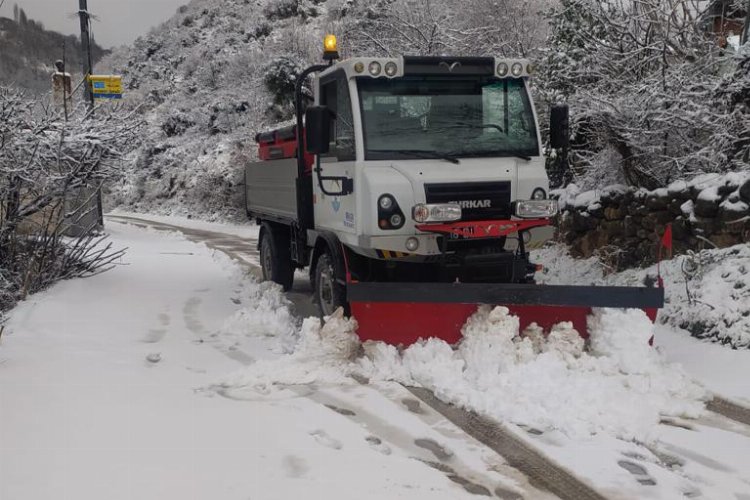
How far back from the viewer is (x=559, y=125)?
629 centimetres

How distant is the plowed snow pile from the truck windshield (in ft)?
4.97

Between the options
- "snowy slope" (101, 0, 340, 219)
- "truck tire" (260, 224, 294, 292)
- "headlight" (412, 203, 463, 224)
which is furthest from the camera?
"snowy slope" (101, 0, 340, 219)

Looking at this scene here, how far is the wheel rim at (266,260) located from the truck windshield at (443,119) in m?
3.85

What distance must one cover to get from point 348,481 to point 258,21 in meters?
47.4

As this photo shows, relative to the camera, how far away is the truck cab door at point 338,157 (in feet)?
19.1

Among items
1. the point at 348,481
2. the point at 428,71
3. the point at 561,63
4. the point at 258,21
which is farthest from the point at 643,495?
the point at 258,21

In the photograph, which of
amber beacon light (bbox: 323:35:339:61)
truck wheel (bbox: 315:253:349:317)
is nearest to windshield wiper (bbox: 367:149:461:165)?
truck wheel (bbox: 315:253:349:317)

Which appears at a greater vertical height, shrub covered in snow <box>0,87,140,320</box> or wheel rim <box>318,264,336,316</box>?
shrub covered in snow <box>0,87,140,320</box>

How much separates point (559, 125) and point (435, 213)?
185 cm

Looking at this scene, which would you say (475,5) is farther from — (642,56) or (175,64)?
(175,64)

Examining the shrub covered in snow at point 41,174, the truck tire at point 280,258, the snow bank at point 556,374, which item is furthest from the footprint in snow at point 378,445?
the truck tire at point 280,258

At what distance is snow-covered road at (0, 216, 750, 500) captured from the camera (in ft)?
11.2

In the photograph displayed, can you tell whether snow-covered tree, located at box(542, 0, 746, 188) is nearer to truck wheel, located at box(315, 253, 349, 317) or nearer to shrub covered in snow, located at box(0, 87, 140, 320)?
truck wheel, located at box(315, 253, 349, 317)

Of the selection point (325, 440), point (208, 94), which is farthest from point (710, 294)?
point (208, 94)
